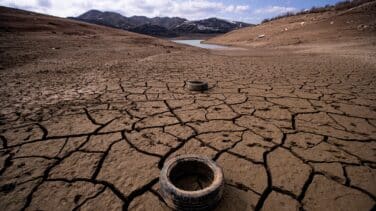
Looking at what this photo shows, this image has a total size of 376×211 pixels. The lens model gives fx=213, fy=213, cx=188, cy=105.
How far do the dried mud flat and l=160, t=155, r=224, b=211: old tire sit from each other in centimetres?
13

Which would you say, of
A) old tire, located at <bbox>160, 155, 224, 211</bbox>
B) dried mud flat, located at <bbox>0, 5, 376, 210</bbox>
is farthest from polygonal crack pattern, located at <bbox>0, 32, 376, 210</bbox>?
old tire, located at <bbox>160, 155, 224, 211</bbox>

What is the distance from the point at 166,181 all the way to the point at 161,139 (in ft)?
2.41

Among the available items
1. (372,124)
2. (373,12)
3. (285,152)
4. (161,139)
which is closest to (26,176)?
A: (161,139)

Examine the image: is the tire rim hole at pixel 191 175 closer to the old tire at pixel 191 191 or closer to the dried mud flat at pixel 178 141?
the old tire at pixel 191 191

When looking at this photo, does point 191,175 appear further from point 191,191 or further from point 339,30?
point 339,30

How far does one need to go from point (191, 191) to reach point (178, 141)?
716 millimetres

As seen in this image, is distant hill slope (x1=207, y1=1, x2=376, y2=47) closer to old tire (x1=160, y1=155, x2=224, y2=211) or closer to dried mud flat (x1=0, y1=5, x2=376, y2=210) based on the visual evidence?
dried mud flat (x1=0, y1=5, x2=376, y2=210)

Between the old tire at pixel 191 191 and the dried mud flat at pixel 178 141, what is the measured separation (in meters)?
0.13

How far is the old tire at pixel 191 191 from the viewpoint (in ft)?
3.70

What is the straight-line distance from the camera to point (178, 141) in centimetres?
190

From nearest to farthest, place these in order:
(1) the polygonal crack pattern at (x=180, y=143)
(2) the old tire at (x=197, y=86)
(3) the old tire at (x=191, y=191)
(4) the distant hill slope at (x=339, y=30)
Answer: (3) the old tire at (x=191, y=191) < (1) the polygonal crack pattern at (x=180, y=143) < (2) the old tire at (x=197, y=86) < (4) the distant hill slope at (x=339, y=30)

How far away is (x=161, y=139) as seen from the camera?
193 cm

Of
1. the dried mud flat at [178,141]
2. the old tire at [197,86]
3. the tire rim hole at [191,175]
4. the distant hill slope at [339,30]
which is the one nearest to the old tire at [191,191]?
the tire rim hole at [191,175]

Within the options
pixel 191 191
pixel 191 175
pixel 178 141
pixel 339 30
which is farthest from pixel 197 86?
pixel 339 30
